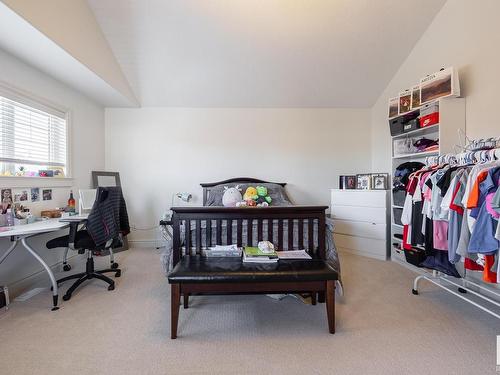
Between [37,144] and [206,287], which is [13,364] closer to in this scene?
[206,287]

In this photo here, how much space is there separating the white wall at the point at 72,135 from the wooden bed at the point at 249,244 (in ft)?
5.51

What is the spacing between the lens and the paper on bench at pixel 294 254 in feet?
6.43

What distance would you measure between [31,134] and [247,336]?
3.05m

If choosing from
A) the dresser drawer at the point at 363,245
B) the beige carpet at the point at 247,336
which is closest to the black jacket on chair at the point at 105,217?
the beige carpet at the point at 247,336

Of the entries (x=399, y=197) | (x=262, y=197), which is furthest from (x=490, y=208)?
(x=262, y=197)

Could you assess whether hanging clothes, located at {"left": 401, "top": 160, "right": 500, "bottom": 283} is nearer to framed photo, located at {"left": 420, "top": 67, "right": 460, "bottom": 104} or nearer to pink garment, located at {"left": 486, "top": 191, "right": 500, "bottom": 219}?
pink garment, located at {"left": 486, "top": 191, "right": 500, "bottom": 219}

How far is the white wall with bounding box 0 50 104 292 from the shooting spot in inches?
93.2

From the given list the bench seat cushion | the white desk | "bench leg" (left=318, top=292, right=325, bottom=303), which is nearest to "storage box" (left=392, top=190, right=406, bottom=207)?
"bench leg" (left=318, top=292, right=325, bottom=303)

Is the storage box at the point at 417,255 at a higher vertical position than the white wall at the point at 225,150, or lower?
lower

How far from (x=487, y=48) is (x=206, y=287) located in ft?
Result: 10.2

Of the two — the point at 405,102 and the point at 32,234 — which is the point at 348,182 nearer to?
the point at 405,102

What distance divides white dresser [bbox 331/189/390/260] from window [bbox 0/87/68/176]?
12.2ft

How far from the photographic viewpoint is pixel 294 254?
79.7 inches

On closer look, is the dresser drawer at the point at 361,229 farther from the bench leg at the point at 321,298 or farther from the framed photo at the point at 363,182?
the bench leg at the point at 321,298
